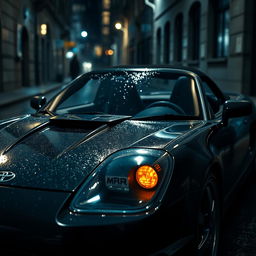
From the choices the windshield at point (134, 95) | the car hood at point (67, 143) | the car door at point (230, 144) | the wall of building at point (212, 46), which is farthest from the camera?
the wall of building at point (212, 46)

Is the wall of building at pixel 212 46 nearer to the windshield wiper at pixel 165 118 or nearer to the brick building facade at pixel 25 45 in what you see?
the brick building facade at pixel 25 45

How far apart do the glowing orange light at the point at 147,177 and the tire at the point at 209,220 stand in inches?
14.7

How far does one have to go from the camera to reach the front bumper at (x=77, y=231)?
1.98 meters

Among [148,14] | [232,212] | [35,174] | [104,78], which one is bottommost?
[232,212]

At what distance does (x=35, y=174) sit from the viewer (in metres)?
2.31

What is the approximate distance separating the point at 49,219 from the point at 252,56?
13.6m

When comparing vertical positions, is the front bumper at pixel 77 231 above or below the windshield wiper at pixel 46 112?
below

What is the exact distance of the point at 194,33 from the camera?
72.7ft

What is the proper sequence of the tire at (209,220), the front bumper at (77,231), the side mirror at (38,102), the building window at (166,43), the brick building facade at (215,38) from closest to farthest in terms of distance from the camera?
the front bumper at (77,231), the tire at (209,220), the side mirror at (38,102), the brick building facade at (215,38), the building window at (166,43)

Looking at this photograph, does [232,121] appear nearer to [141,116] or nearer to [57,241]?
[141,116]

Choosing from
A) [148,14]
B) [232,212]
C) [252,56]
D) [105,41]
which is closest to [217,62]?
[252,56]

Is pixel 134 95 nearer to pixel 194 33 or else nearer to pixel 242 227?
pixel 242 227

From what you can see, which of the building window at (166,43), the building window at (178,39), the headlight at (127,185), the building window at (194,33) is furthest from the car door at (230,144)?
the building window at (166,43)

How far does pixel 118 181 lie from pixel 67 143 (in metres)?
0.53
